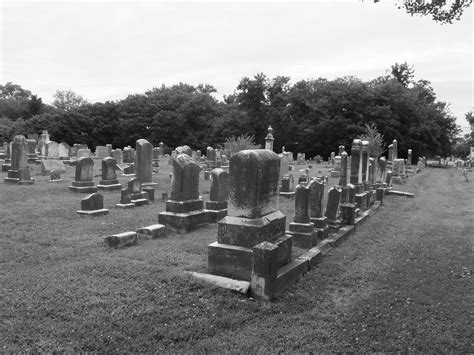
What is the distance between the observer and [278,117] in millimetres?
52812

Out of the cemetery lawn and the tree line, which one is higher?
the tree line

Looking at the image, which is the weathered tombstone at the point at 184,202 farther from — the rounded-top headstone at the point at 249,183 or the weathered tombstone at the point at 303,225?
the rounded-top headstone at the point at 249,183

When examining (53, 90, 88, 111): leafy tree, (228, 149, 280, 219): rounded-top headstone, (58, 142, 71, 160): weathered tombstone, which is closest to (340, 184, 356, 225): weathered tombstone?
(228, 149, 280, 219): rounded-top headstone

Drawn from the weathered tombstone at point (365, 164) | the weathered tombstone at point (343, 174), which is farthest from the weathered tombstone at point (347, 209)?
the weathered tombstone at point (365, 164)

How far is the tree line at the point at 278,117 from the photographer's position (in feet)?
152

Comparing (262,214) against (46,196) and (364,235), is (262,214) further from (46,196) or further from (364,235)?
(46,196)

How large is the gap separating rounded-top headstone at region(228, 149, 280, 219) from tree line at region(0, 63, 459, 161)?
40.7m

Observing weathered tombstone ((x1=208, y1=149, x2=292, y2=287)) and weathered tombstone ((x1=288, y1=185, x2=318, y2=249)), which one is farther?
weathered tombstone ((x1=288, y1=185, x2=318, y2=249))

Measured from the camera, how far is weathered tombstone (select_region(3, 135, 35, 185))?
15.9 m

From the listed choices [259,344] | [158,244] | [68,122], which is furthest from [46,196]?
[68,122]

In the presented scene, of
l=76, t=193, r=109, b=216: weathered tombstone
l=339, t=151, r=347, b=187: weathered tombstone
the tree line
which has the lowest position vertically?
l=76, t=193, r=109, b=216: weathered tombstone

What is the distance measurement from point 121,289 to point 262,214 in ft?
7.94

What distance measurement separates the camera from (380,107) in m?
45.0

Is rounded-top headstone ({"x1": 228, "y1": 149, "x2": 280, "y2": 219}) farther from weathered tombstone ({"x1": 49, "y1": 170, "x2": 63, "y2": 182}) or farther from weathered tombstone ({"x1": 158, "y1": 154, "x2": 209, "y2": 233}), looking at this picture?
weathered tombstone ({"x1": 49, "y1": 170, "x2": 63, "y2": 182})
